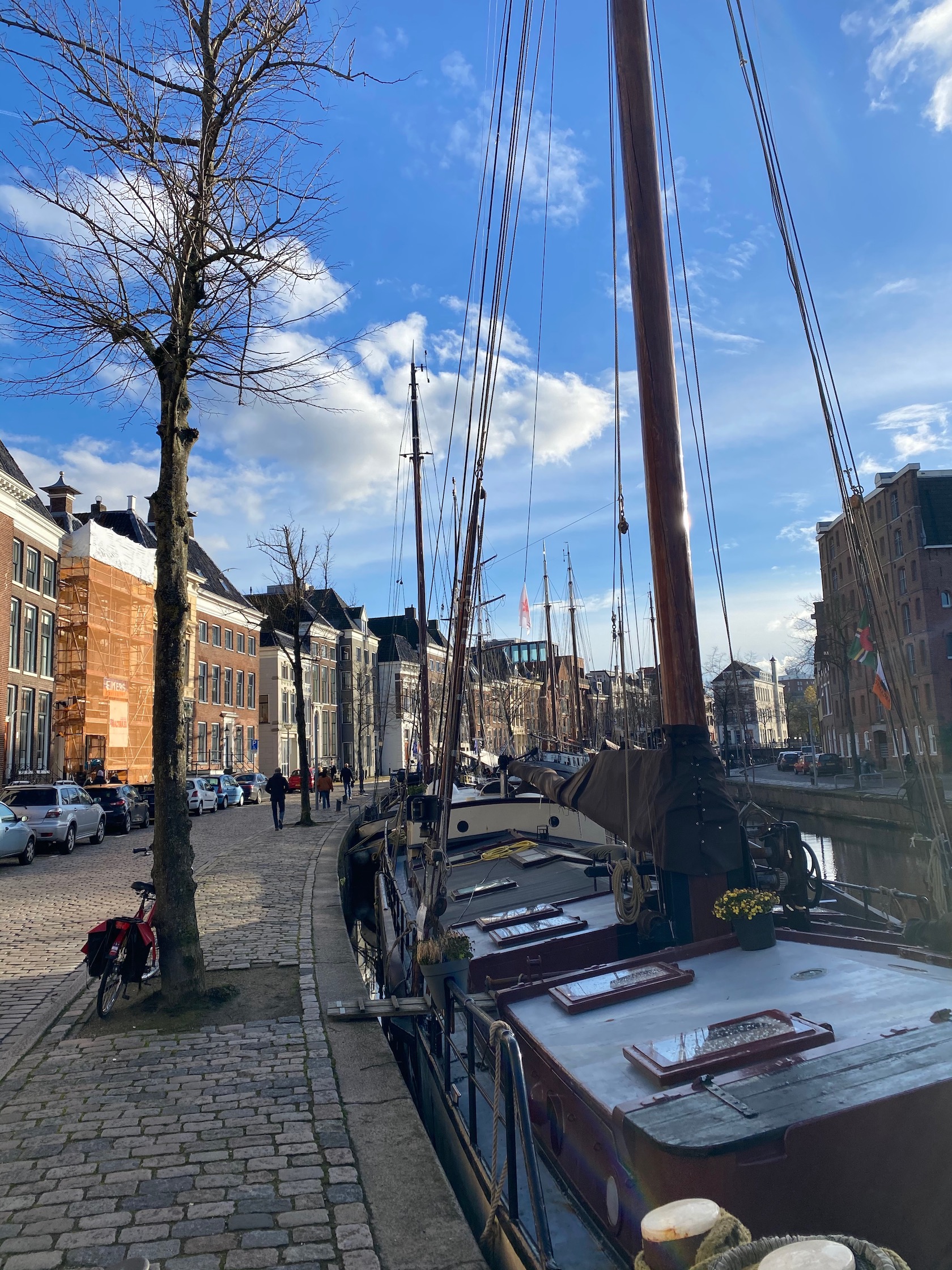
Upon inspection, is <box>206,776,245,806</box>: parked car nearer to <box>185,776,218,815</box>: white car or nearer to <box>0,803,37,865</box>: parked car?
<box>185,776,218,815</box>: white car

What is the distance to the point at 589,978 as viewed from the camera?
210 inches

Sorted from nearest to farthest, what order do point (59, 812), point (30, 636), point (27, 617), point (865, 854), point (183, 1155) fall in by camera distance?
1. point (183, 1155)
2. point (59, 812)
3. point (865, 854)
4. point (27, 617)
5. point (30, 636)

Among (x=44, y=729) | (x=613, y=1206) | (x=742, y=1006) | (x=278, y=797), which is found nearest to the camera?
(x=613, y=1206)

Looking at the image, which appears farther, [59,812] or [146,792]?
[146,792]

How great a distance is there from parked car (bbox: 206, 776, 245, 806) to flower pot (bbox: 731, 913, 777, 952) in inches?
1368

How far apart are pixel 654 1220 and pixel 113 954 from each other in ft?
21.1

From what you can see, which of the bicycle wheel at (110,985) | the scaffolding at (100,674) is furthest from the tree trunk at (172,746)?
the scaffolding at (100,674)

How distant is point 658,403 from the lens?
656cm

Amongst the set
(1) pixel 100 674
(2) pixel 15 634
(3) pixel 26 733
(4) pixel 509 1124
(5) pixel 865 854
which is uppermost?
(2) pixel 15 634

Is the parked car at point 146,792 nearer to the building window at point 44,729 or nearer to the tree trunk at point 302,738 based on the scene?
the building window at point 44,729

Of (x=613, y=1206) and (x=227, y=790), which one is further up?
(x=227, y=790)

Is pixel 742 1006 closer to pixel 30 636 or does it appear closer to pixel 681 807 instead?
pixel 681 807

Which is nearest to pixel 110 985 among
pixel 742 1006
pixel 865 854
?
pixel 742 1006

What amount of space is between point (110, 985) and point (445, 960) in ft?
10.9
